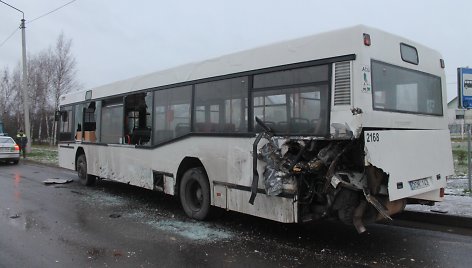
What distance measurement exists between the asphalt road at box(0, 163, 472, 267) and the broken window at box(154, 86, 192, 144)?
62.2 inches

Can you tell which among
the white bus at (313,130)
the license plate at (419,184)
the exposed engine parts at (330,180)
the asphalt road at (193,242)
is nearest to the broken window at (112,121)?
the asphalt road at (193,242)

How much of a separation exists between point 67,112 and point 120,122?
13.4 ft

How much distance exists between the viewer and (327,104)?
18.5 feet

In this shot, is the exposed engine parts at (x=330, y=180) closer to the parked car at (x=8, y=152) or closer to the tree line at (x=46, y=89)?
the parked car at (x=8, y=152)

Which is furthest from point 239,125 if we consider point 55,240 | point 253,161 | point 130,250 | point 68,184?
point 68,184

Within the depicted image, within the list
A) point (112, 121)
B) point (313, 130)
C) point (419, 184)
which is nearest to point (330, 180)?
point (313, 130)

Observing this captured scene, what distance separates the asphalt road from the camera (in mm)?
5535

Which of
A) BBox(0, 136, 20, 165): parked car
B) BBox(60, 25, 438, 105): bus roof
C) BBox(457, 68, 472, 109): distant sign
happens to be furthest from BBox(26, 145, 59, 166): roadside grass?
BBox(457, 68, 472, 109): distant sign

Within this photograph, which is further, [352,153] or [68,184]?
[68,184]

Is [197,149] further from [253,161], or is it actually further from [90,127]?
[90,127]

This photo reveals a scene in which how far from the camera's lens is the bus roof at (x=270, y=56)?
5.52m

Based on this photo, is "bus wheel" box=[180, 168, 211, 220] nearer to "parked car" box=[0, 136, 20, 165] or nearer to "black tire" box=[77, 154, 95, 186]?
"black tire" box=[77, 154, 95, 186]

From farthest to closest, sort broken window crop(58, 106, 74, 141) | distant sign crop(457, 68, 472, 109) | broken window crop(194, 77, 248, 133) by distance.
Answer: broken window crop(58, 106, 74, 141)
distant sign crop(457, 68, 472, 109)
broken window crop(194, 77, 248, 133)

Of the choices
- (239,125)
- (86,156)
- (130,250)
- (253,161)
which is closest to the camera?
(130,250)
